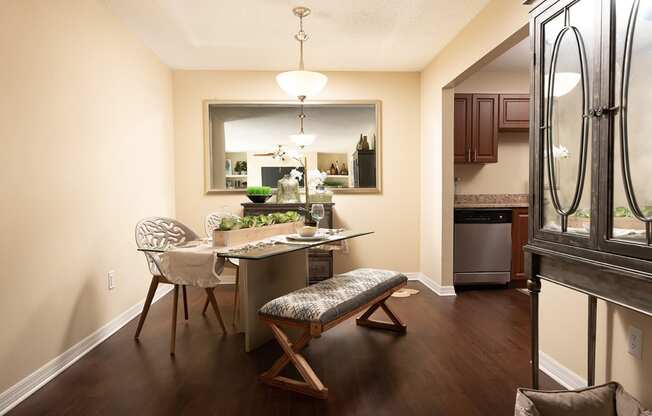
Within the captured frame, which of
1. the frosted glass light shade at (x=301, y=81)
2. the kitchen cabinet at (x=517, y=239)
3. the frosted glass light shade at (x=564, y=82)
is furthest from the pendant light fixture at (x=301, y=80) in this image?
the kitchen cabinet at (x=517, y=239)

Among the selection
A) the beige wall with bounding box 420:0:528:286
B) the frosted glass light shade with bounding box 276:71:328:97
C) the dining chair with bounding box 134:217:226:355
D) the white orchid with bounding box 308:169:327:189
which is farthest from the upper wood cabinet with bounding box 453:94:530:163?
the dining chair with bounding box 134:217:226:355

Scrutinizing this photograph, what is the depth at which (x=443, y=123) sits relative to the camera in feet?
13.3

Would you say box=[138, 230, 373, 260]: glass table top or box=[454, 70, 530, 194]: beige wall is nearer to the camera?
box=[138, 230, 373, 260]: glass table top

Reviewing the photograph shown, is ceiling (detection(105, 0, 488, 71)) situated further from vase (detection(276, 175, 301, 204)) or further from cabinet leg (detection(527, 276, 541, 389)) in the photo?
cabinet leg (detection(527, 276, 541, 389))

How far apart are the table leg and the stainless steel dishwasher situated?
6.43 feet

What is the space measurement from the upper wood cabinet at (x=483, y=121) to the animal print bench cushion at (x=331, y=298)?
7.29 ft

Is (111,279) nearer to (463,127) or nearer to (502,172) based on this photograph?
(463,127)

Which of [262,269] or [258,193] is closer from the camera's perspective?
[262,269]

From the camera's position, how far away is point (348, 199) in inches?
187

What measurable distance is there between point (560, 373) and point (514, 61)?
3287 millimetres

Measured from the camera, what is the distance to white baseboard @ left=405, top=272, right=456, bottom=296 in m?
4.09

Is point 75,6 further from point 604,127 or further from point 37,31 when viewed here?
point 604,127

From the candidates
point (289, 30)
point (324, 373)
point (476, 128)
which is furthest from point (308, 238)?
point (476, 128)

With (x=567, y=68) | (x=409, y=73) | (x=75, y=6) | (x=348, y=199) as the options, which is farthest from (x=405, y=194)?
(x=75, y=6)
